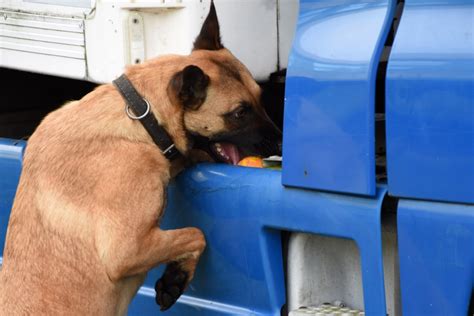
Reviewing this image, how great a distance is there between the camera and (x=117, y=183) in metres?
3.04

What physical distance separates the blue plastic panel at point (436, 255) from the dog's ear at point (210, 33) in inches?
41.3

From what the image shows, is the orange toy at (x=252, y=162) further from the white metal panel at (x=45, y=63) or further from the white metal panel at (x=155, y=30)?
the white metal panel at (x=45, y=63)

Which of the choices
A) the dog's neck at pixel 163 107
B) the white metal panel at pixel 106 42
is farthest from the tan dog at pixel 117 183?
the white metal panel at pixel 106 42

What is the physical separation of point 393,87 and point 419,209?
13.8 inches

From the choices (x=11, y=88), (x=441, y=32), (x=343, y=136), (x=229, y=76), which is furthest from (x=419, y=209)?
(x=11, y=88)

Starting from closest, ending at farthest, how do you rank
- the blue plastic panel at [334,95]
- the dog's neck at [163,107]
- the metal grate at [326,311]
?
the blue plastic panel at [334,95] < the metal grate at [326,311] < the dog's neck at [163,107]

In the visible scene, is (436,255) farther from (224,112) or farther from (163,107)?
(163,107)

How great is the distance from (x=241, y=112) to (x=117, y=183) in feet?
1.73

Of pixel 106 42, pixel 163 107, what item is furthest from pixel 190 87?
pixel 106 42

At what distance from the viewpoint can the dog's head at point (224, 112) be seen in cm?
320

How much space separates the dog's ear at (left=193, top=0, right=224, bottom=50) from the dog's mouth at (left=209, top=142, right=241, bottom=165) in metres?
0.36

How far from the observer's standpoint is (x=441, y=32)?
242 cm

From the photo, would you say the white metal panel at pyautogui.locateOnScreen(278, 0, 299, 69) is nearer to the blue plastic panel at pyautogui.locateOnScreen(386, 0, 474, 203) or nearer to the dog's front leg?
the dog's front leg

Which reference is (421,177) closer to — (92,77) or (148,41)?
(148,41)
